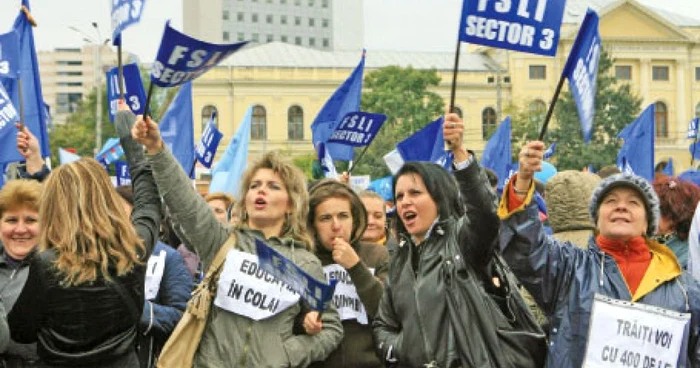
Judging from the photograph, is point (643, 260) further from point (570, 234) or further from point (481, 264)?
point (570, 234)

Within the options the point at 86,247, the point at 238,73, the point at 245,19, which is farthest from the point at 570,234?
the point at 245,19

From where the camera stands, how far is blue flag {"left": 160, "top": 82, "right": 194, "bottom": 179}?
9.84 m

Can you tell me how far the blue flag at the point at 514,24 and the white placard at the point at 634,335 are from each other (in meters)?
1.16

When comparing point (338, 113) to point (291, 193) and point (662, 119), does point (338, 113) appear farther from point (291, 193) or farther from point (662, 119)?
point (662, 119)

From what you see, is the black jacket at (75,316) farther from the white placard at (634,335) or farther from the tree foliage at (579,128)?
the tree foliage at (579,128)

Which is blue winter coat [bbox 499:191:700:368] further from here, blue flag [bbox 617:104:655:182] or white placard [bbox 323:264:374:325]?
blue flag [bbox 617:104:655:182]

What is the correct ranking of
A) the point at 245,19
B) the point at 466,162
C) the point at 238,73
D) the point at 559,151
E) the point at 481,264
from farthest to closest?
the point at 245,19
the point at 238,73
the point at 559,151
the point at 481,264
the point at 466,162

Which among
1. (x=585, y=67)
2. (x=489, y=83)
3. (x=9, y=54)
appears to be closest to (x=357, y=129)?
(x=9, y=54)

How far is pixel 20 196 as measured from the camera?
4.80 meters

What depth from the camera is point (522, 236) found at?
4.29 m

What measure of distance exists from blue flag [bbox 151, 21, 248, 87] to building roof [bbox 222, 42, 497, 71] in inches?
2623

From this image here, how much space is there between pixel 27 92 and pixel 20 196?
331 centimetres

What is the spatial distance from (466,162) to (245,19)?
405 feet

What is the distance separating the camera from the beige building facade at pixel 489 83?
7025 centimetres
